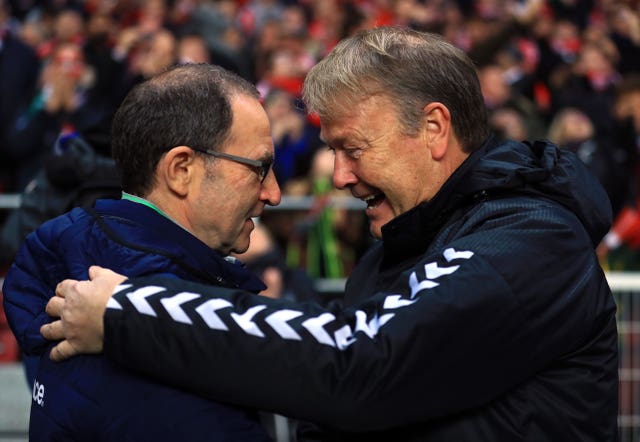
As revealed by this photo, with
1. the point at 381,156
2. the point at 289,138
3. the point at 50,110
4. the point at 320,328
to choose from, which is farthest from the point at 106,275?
the point at 50,110

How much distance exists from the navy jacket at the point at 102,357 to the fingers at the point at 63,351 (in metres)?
0.02

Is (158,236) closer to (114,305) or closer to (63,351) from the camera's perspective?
(114,305)

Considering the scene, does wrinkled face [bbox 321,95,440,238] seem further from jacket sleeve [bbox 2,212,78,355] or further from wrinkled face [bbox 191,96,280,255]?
jacket sleeve [bbox 2,212,78,355]

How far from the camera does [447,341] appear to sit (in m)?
2.39

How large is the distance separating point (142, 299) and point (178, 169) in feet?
1.16

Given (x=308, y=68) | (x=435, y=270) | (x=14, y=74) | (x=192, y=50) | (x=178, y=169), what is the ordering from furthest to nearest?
(x=308, y=68) < (x=14, y=74) < (x=192, y=50) < (x=178, y=169) < (x=435, y=270)

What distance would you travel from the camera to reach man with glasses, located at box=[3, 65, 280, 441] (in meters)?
2.36

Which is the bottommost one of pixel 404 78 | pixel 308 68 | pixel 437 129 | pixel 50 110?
pixel 437 129

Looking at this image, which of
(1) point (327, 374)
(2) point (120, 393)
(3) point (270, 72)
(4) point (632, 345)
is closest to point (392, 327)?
(1) point (327, 374)

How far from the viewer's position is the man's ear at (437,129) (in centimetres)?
279

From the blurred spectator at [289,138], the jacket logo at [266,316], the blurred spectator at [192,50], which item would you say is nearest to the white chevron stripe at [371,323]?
the jacket logo at [266,316]

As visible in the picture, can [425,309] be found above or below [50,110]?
below

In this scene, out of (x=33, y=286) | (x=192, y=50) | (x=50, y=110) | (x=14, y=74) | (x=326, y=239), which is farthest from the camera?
(x=14, y=74)

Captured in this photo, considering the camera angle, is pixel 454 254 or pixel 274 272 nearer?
pixel 454 254
